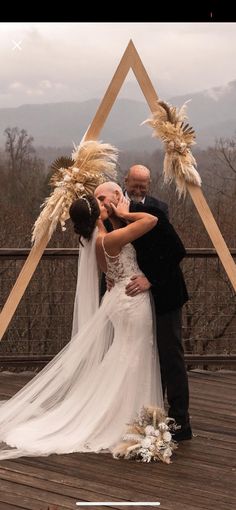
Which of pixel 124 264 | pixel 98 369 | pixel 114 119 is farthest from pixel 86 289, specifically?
pixel 114 119

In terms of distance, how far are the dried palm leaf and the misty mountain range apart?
531 centimetres

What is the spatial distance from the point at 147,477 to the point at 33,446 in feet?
2.06

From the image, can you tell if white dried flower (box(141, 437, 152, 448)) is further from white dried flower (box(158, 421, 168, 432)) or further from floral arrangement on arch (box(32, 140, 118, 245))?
floral arrangement on arch (box(32, 140, 118, 245))

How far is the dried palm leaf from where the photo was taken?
4.06 m

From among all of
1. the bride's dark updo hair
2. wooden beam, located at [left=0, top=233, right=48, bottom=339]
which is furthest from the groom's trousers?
wooden beam, located at [left=0, top=233, right=48, bottom=339]

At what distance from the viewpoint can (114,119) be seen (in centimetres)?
1034

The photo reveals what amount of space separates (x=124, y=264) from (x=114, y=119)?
661cm

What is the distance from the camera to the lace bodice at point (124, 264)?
156 inches

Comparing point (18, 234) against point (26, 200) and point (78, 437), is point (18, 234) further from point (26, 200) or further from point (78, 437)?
point (78, 437)

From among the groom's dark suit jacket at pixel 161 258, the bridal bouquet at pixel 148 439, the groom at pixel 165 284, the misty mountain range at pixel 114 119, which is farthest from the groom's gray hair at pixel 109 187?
the misty mountain range at pixel 114 119


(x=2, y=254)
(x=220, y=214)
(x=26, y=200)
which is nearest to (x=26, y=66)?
(x=26, y=200)

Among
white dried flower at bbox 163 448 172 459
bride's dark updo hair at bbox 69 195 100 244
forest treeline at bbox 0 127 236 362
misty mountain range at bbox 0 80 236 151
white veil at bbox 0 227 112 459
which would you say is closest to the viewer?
white dried flower at bbox 163 448 172 459

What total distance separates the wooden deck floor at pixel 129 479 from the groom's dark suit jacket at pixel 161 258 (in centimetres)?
73

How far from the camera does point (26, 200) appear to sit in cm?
1023
